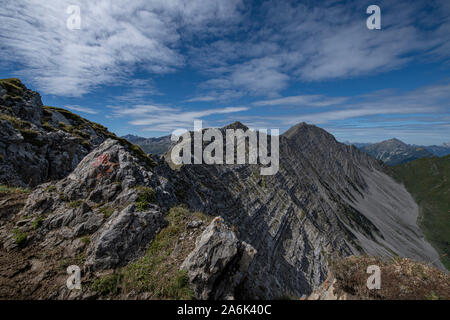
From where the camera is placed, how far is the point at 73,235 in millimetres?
10750

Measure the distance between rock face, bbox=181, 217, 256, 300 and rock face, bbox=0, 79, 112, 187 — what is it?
21487mm

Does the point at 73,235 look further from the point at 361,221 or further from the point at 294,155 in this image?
the point at 361,221

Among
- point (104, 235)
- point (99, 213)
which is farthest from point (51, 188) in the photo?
point (104, 235)

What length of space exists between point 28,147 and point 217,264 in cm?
2769

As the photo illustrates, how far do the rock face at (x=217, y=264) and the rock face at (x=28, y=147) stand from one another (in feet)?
70.5

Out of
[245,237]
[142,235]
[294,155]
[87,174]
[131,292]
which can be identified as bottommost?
[245,237]

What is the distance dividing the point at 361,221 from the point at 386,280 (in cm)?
15642

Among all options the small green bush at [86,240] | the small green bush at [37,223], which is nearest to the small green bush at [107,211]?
the small green bush at [86,240]

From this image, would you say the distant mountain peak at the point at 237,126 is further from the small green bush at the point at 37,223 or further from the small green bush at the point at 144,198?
the small green bush at the point at 37,223

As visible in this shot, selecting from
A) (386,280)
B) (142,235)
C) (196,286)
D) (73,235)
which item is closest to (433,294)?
(386,280)

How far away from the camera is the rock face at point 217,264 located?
28.2 feet

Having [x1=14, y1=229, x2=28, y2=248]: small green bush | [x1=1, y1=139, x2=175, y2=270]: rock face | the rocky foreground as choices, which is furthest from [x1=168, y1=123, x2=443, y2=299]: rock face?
[x1=14, y1=229, x2=28, y2=248]: small green bush

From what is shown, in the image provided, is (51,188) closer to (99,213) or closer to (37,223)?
(37,223)

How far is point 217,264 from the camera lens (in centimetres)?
905
